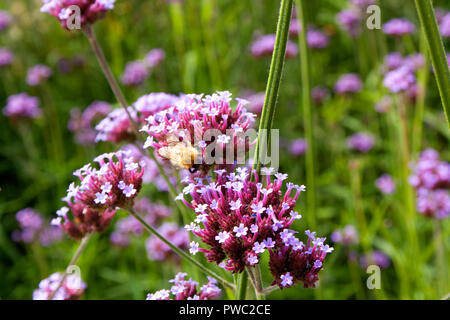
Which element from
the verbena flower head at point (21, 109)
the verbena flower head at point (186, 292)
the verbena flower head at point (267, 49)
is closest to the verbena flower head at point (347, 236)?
Result: the verbena flower head at point (267, 49)

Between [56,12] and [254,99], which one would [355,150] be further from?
[56,12]

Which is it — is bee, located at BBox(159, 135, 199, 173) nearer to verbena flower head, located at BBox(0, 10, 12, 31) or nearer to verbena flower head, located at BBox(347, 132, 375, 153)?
verbena flower head, located at BBox(347, 132, 375, 153)

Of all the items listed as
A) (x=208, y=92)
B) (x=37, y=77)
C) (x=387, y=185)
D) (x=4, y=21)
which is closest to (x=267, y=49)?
(x=208, y=92)

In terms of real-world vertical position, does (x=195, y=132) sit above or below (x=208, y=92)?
below

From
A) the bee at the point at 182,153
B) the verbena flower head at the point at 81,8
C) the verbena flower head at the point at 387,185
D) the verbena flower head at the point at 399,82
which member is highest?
the verbena flower head at the point at 399,82

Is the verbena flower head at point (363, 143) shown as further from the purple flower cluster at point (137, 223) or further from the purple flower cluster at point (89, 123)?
the purple flower cluster at point (89, 123)

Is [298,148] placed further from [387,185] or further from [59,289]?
[59,289]

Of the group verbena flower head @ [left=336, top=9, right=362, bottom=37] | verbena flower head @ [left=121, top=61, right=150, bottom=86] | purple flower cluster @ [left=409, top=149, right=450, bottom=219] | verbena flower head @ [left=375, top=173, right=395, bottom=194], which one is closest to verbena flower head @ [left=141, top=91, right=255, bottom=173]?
purple flower cluster @ [left=409, top=149, right=450, bottom=219]
